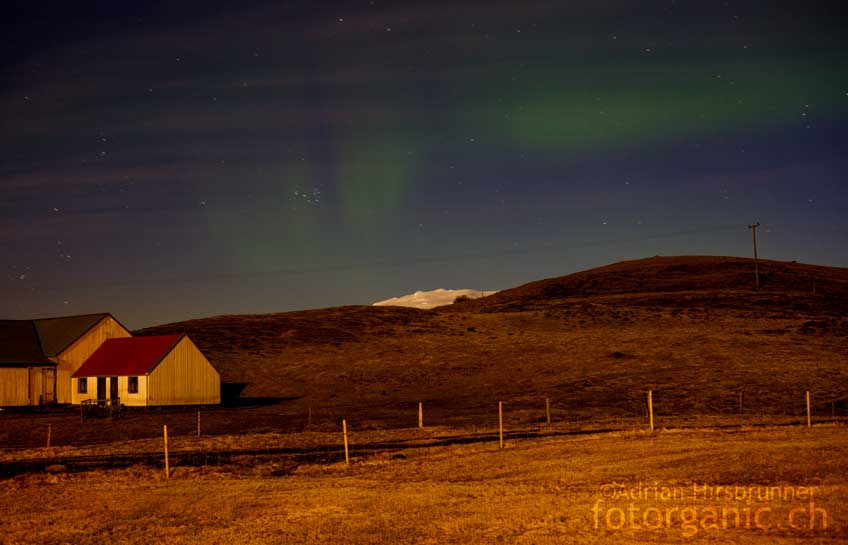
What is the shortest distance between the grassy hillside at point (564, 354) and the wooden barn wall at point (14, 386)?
1576 cm

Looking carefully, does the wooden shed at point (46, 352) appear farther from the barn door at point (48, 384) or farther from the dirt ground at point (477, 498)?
the dirt ground at point (477, 498)

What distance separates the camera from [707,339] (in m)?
71.6

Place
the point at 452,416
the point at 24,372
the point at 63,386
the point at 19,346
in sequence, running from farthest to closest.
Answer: the point at 63,386 → the point at 19,346 → the point at 24,372 → the point at 452,416

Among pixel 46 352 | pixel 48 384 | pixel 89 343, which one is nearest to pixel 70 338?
pixel 89 343

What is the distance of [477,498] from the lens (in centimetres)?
1862

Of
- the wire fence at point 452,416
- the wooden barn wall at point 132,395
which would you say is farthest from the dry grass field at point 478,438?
the wooden barn wall at point 132,395

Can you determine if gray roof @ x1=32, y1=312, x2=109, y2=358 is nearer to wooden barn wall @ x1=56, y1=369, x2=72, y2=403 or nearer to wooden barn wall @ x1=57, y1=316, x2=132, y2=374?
wooden barn wall @ x1=57, y1=316, x2=132, y2=374

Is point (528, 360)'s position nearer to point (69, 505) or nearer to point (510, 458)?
point (510, 458)

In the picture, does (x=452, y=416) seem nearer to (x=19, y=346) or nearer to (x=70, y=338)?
(x=70, y=338)

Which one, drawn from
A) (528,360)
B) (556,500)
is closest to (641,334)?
(528,360)

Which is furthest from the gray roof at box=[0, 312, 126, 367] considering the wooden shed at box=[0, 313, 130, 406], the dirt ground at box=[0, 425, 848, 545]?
the dirt ground at box=[0, 425, 848, 545]

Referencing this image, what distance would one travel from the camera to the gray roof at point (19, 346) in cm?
5931

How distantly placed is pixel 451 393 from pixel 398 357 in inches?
583

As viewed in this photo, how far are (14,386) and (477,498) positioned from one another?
164ft
